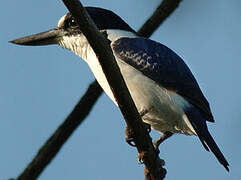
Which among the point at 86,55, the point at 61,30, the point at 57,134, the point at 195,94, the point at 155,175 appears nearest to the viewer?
the point at 155,175

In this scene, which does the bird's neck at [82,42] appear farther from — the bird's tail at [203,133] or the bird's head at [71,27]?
the bird's tail at [203,133]

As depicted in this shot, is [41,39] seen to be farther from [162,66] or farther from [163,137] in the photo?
[163,137]

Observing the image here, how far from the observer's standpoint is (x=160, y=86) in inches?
206

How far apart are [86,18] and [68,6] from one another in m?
0.15

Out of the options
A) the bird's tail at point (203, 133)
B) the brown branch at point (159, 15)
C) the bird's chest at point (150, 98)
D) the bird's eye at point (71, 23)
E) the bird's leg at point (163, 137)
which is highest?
the brown branch at point (159, 15)

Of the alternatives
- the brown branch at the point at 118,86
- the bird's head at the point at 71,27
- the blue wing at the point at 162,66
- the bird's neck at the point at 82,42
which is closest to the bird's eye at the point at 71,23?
the bird's head at the point at 71,27

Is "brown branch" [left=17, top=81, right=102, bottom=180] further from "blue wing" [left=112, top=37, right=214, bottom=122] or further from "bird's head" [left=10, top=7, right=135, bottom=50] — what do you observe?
"bird's head" [left=10, top=7, right=135, bottom=50]

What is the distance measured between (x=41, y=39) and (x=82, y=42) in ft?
2.17

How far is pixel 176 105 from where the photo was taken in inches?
201

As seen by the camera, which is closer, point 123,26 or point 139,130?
point 139,130

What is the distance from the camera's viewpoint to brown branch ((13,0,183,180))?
4.43 meters

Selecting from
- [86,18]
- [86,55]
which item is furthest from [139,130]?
[86,55]

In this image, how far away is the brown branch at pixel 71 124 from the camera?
4425 mm

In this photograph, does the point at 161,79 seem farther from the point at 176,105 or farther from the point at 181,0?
the point at 181,0
